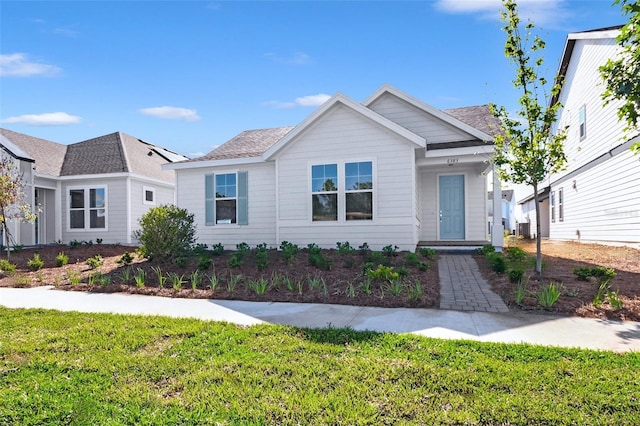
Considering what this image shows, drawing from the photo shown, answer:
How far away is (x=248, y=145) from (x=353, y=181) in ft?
17.5

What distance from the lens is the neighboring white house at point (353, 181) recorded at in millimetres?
10859

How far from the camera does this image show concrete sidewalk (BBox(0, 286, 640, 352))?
431cm

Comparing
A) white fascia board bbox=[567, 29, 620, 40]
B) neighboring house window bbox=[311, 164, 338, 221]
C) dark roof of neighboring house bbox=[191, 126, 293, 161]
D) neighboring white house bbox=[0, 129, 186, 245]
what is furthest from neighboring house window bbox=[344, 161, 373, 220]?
neighboring white house bbox=[0, 129, 186, 245]

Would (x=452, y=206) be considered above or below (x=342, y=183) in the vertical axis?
below

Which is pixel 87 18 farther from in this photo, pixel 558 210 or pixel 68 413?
pixel 558 210

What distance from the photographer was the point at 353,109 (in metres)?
11.0

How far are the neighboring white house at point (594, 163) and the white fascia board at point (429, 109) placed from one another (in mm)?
2592

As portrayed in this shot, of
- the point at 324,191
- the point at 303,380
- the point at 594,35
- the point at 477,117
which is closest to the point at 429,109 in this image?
the point at 477,117

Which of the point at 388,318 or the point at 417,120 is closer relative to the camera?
the point at 388,318

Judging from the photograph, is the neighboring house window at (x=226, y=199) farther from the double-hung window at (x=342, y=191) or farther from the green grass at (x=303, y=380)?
the green grass at (x=303, y=380)

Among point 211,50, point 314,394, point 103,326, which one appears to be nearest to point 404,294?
point 314,394

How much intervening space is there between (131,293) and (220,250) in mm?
4010

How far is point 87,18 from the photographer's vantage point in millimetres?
10695

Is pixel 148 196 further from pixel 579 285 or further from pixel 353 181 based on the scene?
pixel 579 285
